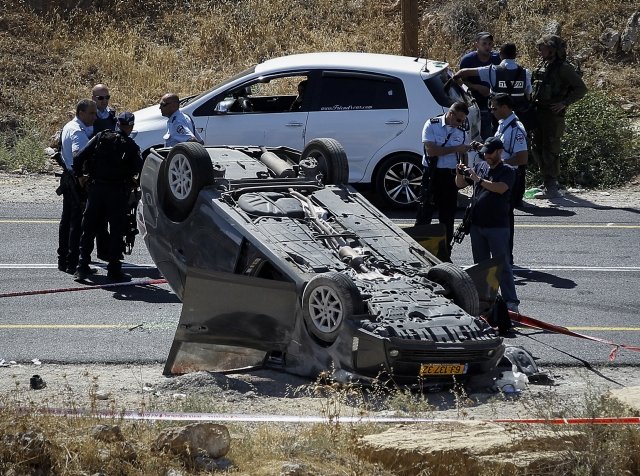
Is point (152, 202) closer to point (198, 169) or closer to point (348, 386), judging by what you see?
point (198, 169)

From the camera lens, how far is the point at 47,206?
16531 millimetres

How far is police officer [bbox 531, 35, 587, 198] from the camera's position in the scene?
16312mm

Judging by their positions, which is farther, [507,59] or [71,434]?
[507,59]

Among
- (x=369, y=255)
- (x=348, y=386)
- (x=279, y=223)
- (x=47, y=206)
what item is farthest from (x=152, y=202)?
(x=47, y=206)

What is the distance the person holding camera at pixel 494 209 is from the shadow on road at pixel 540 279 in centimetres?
163

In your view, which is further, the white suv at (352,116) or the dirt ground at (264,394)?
the white suv at (352,116)

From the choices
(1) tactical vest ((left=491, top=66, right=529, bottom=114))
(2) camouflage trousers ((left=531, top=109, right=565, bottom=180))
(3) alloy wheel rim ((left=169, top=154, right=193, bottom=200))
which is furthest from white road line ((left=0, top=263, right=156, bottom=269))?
(2) camouflage trousers ((left=531, top=109, right=565, bottom=180))

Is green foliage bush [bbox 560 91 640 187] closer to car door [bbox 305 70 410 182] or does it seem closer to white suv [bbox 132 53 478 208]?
white suv [bbox 132 53 478 208]

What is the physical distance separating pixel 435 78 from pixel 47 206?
5.77m

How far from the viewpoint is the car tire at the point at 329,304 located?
8.41m

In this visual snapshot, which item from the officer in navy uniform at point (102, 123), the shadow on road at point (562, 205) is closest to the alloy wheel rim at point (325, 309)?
the officer in navy uniform at point (102, 123)

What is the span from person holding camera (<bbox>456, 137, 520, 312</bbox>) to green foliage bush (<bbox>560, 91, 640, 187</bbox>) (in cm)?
780

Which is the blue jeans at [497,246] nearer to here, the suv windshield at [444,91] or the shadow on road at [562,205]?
the suv windshield at [444,91]

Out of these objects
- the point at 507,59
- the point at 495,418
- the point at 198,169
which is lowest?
the point at 495,418
